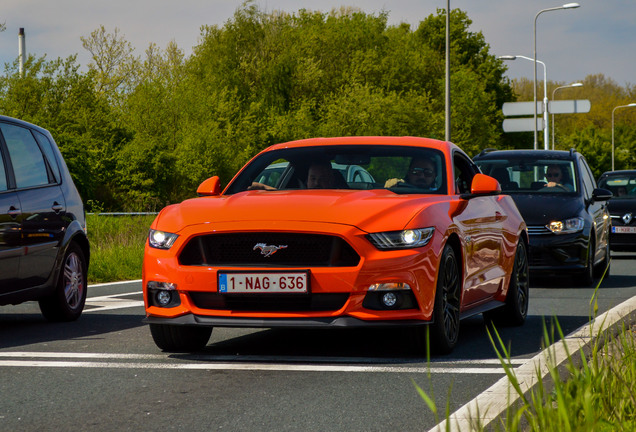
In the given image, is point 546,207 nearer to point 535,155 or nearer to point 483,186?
point 535,155

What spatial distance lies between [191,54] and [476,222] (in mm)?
58606

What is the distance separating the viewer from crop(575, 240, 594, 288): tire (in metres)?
14.1

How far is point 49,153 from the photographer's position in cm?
1000

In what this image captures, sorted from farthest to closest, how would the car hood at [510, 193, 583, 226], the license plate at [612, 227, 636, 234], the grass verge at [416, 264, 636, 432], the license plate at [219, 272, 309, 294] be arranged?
the license plate at [612, 227, 636, 234], the car hood at [510, 193, 583, 226], the license plate at [219, 272, 309, 294], the grass verge at [416, 264, 636, 432]

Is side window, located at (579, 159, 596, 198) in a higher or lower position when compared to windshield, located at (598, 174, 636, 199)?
higher

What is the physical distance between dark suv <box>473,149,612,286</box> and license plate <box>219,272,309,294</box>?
24.9 feet

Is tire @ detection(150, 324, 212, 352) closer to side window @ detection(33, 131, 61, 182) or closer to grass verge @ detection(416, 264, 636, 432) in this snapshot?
grass verge @ detection(416, 264, 636, 432)

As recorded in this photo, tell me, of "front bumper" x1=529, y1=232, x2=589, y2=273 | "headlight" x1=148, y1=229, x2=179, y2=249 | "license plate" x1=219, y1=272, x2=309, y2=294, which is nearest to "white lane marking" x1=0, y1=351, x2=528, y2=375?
"license plate" x1=219, y1=272, x2=309, y2=294

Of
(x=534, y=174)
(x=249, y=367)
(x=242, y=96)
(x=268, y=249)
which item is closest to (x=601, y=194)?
(x=534, y=174)

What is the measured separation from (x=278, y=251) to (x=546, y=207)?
7.90 metres

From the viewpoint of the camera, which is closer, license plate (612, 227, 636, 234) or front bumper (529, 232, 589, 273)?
front bumper (529, 232, 589, 273)

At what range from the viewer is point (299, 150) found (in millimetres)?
8711

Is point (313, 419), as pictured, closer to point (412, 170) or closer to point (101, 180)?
point (412, 170)

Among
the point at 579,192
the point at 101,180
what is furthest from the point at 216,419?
the point at 101,180
